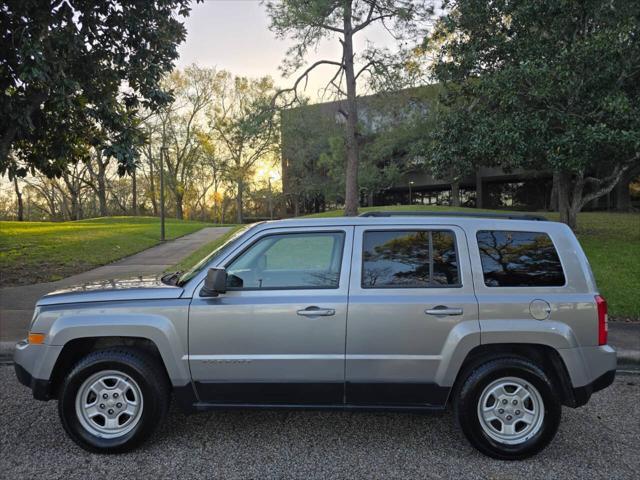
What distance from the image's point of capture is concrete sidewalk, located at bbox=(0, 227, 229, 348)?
666cm

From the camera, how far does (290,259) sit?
3.75 m

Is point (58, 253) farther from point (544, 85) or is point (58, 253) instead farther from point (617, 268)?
point (617, 268)

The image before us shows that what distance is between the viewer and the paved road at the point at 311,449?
3.15 metres

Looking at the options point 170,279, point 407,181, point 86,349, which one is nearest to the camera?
point 86,349

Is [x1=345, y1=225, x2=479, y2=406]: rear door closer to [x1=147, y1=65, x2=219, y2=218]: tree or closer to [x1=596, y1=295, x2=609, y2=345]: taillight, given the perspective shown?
[x1=596, y1=295, x2=609, y2=345]: taillight

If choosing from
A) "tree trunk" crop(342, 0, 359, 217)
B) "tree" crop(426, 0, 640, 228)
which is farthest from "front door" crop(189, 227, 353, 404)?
"tree trunk" crop(342, 0, 359, 217)

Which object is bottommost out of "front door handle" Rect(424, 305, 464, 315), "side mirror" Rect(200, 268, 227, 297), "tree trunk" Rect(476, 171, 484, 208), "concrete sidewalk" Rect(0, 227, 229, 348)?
"concrete sidewalk" Rect(0, 227, 229, 348)

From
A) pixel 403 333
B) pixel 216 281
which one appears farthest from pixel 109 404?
pixel 403 333

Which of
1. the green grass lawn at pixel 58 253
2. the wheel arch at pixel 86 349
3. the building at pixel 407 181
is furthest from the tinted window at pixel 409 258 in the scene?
the building at pixel 407 181

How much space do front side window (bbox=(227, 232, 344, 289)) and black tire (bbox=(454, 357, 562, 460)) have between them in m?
1.26

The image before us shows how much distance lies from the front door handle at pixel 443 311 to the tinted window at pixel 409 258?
20 cm

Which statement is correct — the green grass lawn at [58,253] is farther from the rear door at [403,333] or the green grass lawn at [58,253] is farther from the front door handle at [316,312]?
the rear door at [403,333]

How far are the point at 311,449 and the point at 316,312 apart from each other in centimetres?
107

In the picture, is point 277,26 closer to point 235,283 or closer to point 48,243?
point 48,243
